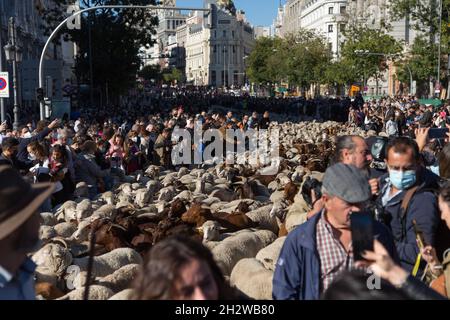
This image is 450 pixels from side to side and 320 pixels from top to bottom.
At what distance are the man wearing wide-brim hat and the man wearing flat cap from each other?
1.35m

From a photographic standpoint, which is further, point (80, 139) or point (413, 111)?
point (413, 111)

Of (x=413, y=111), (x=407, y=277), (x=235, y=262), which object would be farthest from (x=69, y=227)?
(x=413, y=111)

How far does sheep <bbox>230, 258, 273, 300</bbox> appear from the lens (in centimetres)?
611

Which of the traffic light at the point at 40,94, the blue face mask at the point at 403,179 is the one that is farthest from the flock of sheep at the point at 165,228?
the traffic light at the point at 40,94

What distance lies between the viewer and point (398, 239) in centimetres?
451

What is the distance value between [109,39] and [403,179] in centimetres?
4315

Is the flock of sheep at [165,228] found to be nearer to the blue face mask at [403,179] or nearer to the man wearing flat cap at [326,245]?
the blue face mask at [403,179]

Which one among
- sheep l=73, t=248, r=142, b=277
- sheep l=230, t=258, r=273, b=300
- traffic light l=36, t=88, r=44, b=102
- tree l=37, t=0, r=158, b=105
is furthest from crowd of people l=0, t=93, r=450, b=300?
tree l=37, t=0, r=158, b=105

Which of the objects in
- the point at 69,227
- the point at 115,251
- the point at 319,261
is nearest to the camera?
the point at 319,261

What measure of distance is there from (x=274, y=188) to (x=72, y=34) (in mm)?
34489

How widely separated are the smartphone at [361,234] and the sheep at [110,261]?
3.97 m

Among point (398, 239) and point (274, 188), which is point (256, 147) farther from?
point (398, 239)

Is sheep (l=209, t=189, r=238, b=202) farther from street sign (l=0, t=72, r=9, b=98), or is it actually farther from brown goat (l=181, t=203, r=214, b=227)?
street sign (l=0, t=72, r=9, b=98)

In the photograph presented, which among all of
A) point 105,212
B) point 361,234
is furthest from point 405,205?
point 105,212
